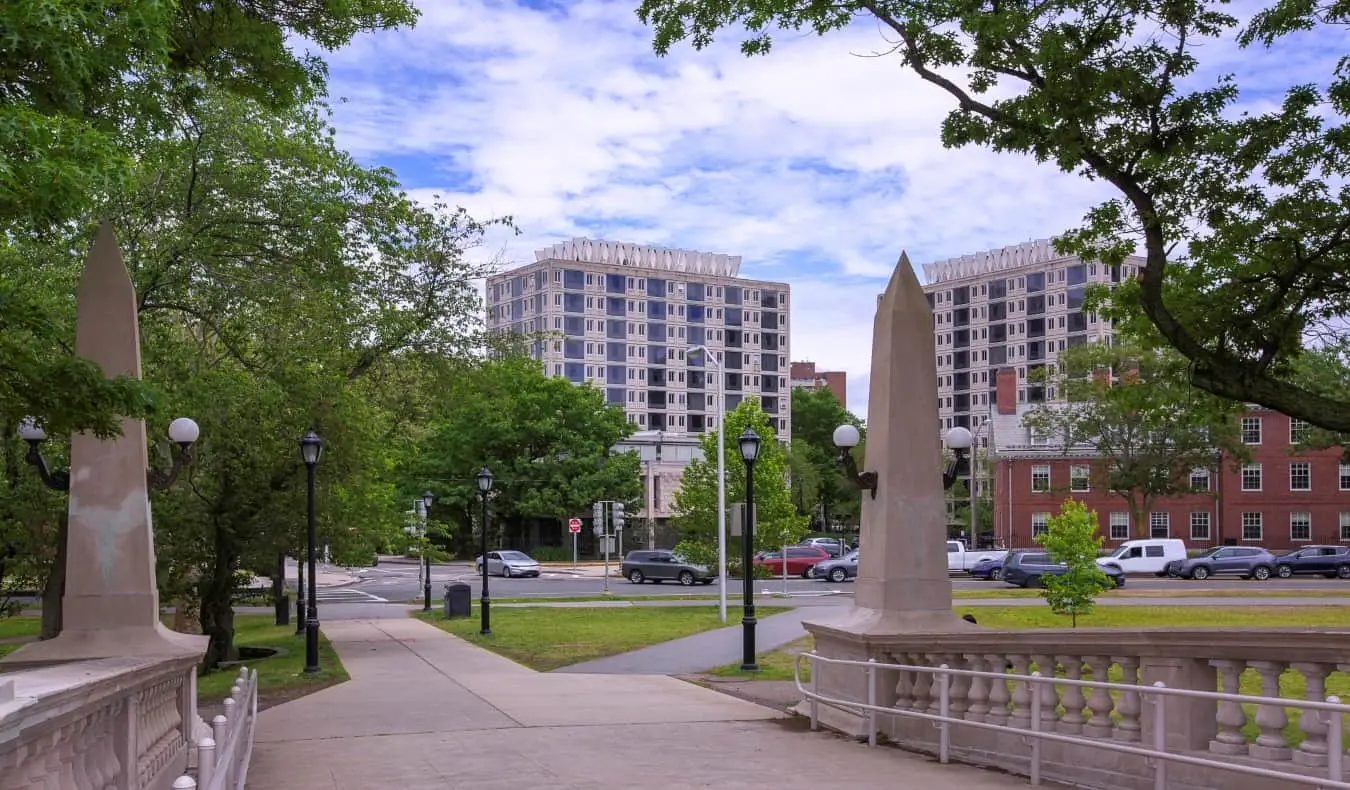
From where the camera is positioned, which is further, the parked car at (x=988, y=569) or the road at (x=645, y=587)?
the parked car at (x=988, y=569)

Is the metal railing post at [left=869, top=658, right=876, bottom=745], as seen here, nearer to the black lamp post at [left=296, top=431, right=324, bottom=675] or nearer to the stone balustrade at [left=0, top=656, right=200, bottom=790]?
the stone balustrade at [left=0, top=656, right=200, bottom=790]

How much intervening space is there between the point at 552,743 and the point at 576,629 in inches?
746

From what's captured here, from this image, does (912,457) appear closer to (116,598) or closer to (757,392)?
(116,598)

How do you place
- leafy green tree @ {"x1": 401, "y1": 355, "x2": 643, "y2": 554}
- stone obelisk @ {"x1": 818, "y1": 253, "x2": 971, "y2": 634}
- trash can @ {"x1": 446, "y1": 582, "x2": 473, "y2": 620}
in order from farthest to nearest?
leafy green tree @ {"x1": 401, "y1": 355, "x2": 643, "y2": 554}
trash can @ {"x1": 446, "y1": 582, "x2": 473, "y2": 620}
stone obelisk @ {"x1": 818, "y1": 253, "x2": 971, "y2": 634}

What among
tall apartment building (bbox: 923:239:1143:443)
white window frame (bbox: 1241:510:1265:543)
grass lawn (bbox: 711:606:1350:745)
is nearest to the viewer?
grass lawn (bbox: 711:606:1350:745)

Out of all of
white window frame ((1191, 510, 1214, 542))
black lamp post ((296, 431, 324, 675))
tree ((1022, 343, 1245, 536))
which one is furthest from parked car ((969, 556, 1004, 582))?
black lamp post ((296, 431, 324, 675))

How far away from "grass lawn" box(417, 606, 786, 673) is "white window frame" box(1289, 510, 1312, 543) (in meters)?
47.1

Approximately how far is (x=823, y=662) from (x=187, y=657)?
6381mm

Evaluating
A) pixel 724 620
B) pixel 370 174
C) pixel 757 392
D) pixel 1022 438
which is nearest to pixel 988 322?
pixel 757 392

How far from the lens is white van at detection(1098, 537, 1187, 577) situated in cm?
5838

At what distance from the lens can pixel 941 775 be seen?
1014 cm

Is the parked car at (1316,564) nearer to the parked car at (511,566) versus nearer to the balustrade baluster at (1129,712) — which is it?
the parked car at (511,566)

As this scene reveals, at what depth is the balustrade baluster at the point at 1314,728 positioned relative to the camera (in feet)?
23.4

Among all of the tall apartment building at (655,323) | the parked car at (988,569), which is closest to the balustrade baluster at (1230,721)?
the parked car at (988,569)
